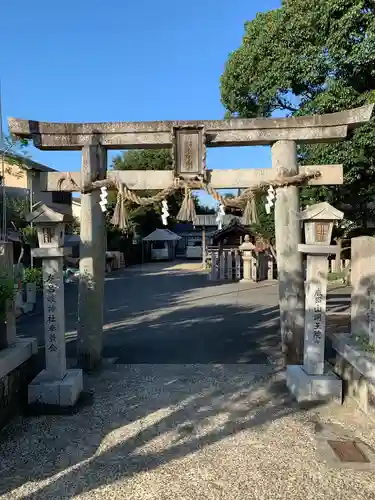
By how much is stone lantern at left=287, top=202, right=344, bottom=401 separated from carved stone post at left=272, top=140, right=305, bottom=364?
2.75 ft

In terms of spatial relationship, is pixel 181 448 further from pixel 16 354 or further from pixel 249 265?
pixel 249 265

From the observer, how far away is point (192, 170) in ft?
19.8

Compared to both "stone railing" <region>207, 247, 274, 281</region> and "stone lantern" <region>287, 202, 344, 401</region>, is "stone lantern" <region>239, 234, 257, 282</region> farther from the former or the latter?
"stone lantern" <region>287, 202, 344, 401</region>

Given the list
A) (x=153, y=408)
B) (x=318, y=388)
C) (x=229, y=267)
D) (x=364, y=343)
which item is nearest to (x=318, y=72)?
(x=364, y=343)

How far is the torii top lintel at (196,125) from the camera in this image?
5.99 m

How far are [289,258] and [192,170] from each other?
6.67 ft

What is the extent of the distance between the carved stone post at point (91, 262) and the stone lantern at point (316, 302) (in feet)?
10.3

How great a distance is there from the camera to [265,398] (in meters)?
5.12

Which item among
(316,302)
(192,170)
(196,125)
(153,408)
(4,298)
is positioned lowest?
(153,408)

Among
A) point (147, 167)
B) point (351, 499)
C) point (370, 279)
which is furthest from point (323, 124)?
point (147, 167)

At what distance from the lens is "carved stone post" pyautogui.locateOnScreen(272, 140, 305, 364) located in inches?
237

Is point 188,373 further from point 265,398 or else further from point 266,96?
point 266,96

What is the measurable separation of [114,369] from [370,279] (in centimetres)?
412

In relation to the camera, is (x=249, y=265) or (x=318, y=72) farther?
(x=249, y=265)
